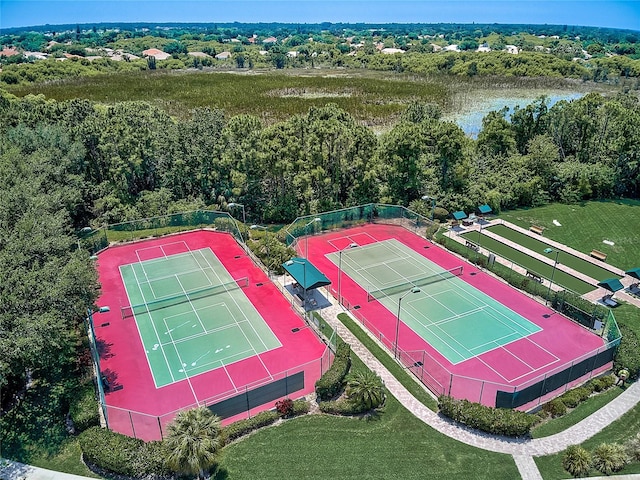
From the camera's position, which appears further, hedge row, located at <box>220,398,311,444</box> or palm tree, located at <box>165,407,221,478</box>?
hedge row, located at <box>220,398,311,444</box>

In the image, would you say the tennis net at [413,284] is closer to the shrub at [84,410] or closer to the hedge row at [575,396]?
the hedge row at [575,396]

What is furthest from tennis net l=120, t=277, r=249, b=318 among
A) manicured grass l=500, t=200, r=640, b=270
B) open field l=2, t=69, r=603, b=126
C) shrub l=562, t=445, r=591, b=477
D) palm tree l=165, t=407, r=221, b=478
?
open field l=2, t=69, r=603, b=126

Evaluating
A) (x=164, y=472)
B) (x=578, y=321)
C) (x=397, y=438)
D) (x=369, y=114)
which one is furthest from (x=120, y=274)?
(x=369, y=114)

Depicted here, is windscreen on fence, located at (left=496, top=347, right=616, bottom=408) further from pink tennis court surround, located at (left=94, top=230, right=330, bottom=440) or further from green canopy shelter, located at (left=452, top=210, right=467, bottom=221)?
green canopy shelter, located at (left=452, top=210, right=467, bottom=221)

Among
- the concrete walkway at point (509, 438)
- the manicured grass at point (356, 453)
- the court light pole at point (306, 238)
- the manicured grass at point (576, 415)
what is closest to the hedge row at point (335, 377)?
the manicured grass at point (356, 453)

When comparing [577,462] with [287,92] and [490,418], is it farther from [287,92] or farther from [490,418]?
[287,92]

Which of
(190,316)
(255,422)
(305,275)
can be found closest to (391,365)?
(255,422)
